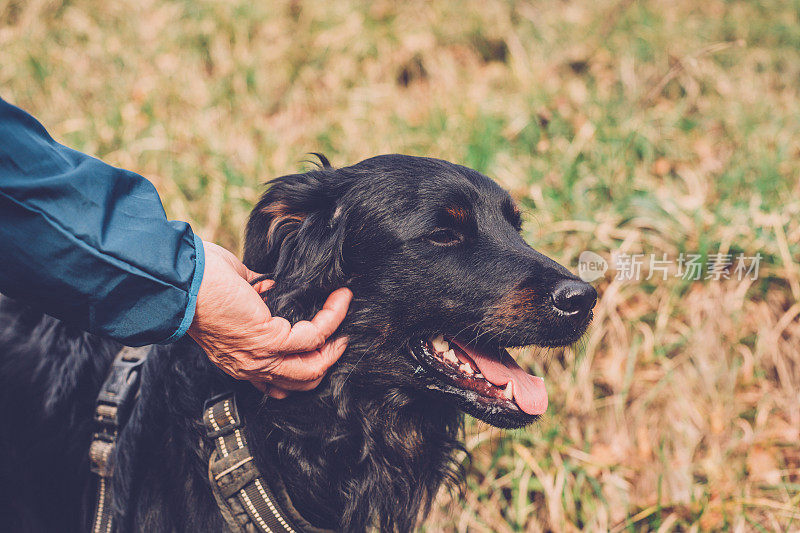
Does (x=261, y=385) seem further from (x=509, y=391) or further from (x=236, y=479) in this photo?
(x=509, y=391)

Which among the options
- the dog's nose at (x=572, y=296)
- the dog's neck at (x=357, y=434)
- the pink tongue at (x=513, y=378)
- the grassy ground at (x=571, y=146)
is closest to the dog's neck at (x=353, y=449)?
the dog's neck at (x=357, y=434)

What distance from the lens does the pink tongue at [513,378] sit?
73.9 inches

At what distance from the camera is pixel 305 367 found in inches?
66.9

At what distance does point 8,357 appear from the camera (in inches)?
77.9

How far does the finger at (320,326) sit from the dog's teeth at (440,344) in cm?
32

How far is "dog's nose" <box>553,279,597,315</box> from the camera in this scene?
1.83 m

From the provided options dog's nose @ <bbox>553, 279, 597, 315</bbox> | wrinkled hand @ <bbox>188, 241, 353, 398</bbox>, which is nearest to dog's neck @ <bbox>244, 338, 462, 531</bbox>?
wrinkled hand @ <bbox>188, 241, 353, 398</bbox>

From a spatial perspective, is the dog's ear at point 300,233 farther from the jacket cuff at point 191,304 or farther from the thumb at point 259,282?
the jacket cuff at point 191,304

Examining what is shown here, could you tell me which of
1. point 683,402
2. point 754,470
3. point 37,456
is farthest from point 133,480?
point 754,470

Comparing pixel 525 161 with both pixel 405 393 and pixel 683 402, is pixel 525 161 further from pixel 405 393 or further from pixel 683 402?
pixel 405 393

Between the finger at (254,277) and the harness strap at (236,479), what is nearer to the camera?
the harness strap at (236,479)

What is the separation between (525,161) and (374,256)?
2.61 meters

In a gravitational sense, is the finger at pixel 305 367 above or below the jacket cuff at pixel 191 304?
below

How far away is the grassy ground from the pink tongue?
1.42 ft
